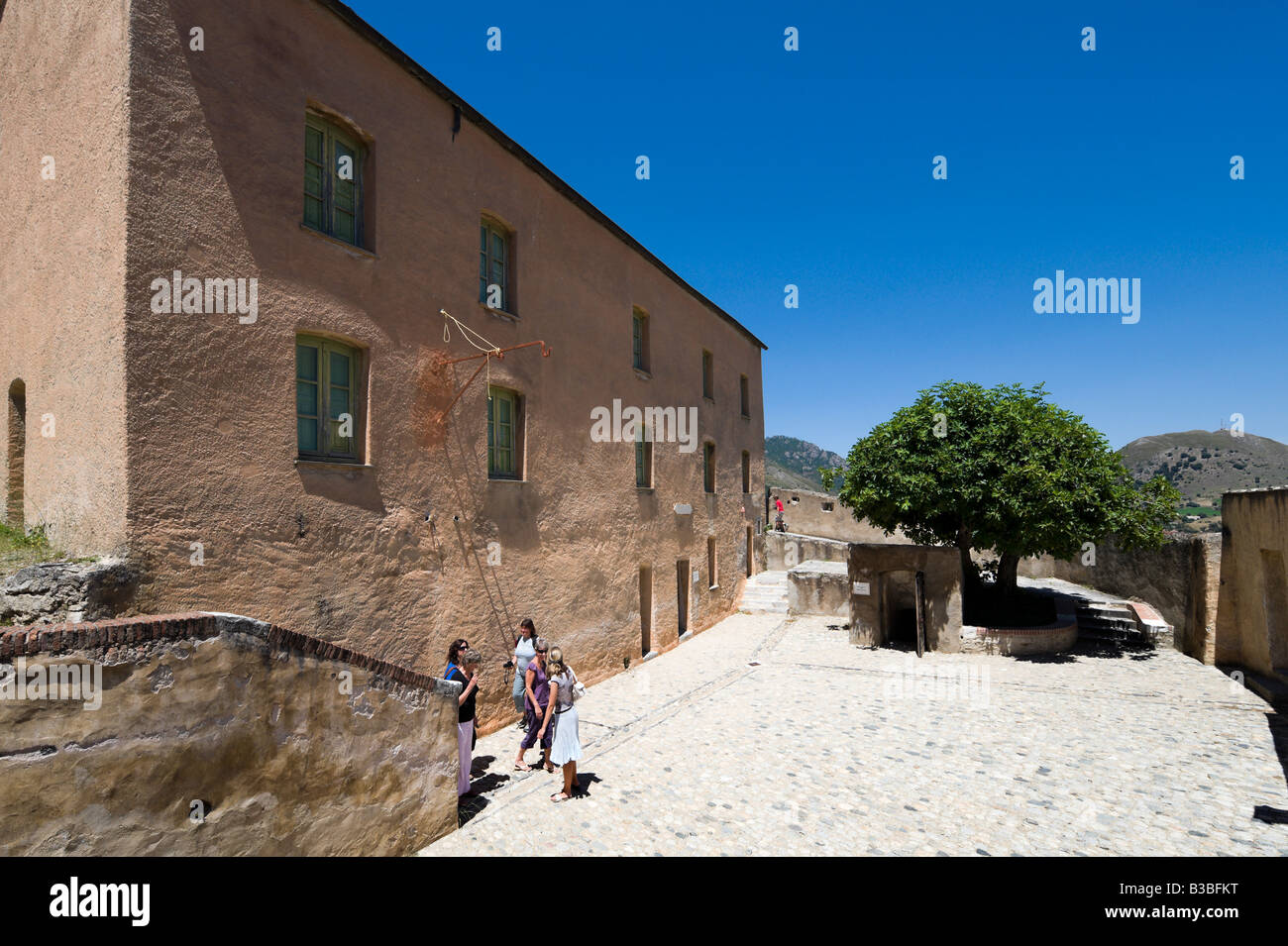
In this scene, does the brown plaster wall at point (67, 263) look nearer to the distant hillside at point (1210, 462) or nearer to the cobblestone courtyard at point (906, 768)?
the cobblestone courtyard at point (906, 768)

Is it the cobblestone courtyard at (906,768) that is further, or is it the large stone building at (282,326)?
the cobblestone courtyard at (906,768)

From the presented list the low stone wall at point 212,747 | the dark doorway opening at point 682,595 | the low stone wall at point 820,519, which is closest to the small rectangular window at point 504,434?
the low stone wall at point 212,747

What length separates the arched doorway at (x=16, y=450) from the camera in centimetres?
752

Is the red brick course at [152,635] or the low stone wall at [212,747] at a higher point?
the red brick course at [152,635]

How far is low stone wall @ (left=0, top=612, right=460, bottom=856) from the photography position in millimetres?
3980

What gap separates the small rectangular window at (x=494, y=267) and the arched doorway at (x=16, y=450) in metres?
5.96

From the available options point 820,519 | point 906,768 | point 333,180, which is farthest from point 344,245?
point 820,519

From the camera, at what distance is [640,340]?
16.6 metres

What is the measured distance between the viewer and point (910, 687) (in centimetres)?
1303

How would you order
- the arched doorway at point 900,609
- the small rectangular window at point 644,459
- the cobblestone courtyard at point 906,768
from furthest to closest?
the arched doorway at point 900,609, the small rectangular window at point 644,459, the cobblestone courtyard at point 906,768

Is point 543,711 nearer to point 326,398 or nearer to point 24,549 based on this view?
point 326,398

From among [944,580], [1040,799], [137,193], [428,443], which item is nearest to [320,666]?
[428,443]

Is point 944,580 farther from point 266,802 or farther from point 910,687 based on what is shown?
point 266,802
